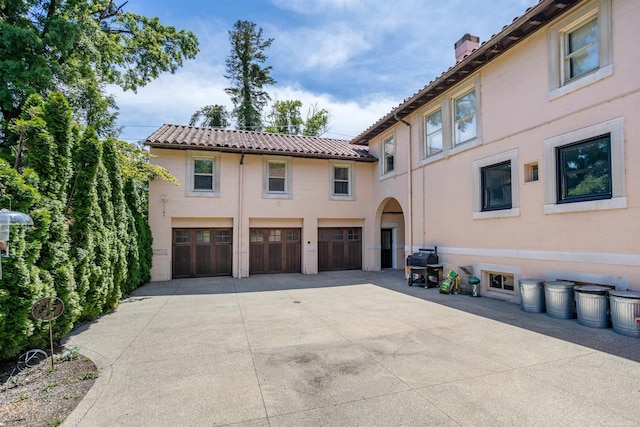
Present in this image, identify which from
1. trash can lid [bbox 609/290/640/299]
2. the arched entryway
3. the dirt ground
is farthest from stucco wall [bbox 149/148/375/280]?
trash can lid [bbox 609/290/640/299]

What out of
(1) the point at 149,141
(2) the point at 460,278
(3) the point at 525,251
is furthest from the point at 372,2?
(1) the point at 149,141

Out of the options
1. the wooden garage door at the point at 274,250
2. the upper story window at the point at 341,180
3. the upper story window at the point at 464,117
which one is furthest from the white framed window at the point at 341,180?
the upper story window at the point at 464,117

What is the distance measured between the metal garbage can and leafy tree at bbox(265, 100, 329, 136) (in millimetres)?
23425

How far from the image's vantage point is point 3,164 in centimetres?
416

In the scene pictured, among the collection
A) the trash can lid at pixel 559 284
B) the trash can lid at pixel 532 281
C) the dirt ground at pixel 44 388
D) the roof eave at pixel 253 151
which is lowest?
the dirt ground at pixel 44 388

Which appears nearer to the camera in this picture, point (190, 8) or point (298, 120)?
point (190, 8)

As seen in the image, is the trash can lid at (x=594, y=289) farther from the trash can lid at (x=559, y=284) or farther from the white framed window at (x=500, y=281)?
→ the white framed window at (x=500, y=281)

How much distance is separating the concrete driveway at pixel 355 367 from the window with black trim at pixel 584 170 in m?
2.54

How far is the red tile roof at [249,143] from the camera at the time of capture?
12.1 meters

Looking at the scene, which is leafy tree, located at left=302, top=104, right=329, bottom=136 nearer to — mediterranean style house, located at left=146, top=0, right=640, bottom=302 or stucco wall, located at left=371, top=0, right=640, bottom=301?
mediterranean style house, located at left=146, top=0, right=640, bottom=302

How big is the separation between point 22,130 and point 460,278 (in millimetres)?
10066

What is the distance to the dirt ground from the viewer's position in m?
3.12

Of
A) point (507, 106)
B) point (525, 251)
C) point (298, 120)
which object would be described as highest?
point (298, 120)

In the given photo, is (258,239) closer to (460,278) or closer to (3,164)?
(460,278)
